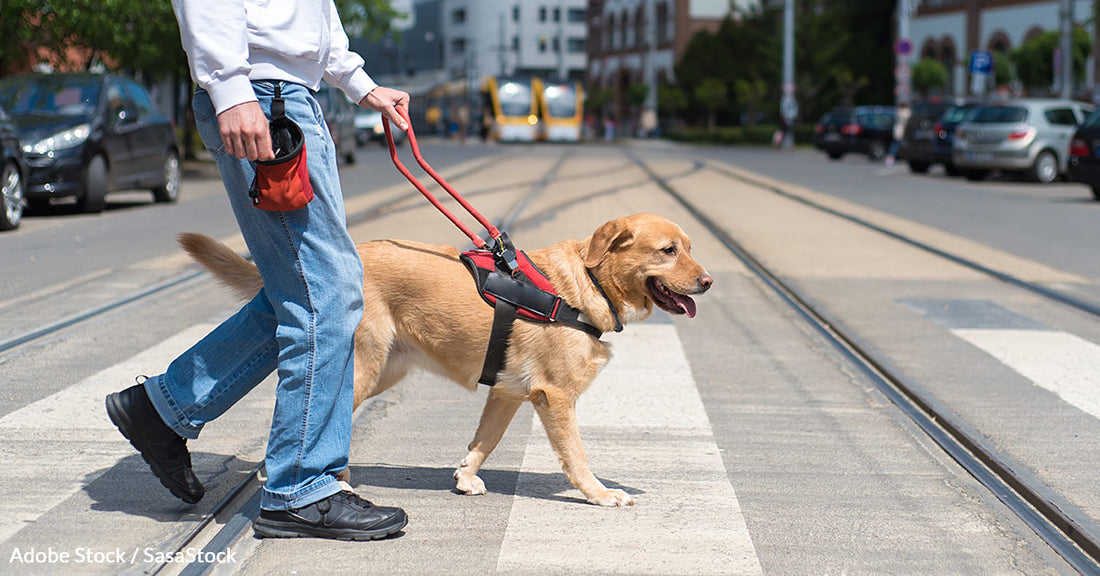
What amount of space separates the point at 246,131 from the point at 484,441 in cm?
143

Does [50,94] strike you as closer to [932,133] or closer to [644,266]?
[644,266]

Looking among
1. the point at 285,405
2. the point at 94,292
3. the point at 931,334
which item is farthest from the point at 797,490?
the point at 94,292

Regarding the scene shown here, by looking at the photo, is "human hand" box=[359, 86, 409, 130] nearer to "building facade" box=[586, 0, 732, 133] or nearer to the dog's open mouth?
the dog's open mouth

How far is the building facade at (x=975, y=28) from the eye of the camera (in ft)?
150

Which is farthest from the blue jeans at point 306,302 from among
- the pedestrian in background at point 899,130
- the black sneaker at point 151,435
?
the pedestrian in background at point 899,130

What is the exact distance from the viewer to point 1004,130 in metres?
23.6

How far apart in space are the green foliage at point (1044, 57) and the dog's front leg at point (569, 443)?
124 ft

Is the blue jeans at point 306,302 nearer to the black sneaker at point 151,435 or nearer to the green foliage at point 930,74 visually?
the black sneaker at point 151,435

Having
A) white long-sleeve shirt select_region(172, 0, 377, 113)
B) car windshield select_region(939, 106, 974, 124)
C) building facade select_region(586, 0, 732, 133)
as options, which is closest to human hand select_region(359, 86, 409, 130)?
white long-sleeve shirt select_region(172, 0, 377, 113)

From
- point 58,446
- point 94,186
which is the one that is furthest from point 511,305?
point 94,186

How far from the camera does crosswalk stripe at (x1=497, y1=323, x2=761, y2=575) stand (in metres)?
3.46

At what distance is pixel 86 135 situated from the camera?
47.8 ft

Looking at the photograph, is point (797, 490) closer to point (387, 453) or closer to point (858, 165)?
point (387, 453)

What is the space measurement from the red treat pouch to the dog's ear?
1000mm
